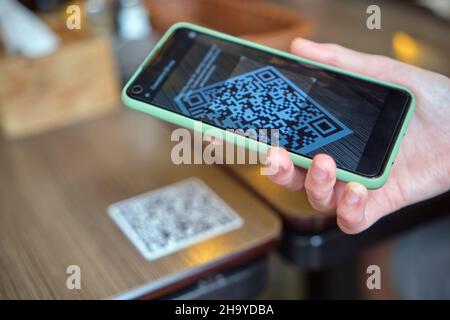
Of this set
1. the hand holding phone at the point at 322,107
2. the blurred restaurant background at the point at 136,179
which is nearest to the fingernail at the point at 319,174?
the hand holding phone at the point at 322,107

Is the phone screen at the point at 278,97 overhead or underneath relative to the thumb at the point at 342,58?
underneath

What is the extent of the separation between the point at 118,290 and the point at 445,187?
1.54 feet

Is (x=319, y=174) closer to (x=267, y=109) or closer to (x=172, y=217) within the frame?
(x=267, y=109)

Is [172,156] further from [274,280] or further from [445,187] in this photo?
[445,187]

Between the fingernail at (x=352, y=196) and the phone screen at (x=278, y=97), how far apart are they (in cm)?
3

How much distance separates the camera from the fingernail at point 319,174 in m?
0.58

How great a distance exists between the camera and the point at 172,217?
763mm

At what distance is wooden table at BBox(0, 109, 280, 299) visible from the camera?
677 mm

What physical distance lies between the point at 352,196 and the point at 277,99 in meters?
0.16

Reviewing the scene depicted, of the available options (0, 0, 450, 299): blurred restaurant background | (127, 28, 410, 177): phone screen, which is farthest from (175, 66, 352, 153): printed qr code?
(0, 0, 450, 299): blurred restaurant background

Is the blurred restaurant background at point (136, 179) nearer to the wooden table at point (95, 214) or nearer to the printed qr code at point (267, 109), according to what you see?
the wooden table at point (95, 214)

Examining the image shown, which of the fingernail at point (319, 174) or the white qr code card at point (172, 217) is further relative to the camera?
the white qr code card at point (172, 217)

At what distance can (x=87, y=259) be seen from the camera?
706 mm

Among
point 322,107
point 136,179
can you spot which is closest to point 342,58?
point 322,107
